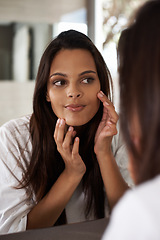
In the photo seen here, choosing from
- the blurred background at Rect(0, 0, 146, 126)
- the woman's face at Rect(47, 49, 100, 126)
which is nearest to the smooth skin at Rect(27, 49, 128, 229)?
the woman's face at Rect(47, 49, 100, 126)

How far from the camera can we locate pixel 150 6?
0.39 meters

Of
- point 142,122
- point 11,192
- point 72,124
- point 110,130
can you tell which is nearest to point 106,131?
point 110,130

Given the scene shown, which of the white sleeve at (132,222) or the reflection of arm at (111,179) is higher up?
the white sleeve at (132,222)

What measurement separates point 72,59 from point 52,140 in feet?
0.95

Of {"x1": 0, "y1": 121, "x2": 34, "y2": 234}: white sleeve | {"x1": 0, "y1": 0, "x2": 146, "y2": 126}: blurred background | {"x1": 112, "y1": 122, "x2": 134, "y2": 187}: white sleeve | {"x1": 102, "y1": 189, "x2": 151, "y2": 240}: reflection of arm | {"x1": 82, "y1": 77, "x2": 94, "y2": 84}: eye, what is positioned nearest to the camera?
{"x1": 102, "y1": 189, "x2": 151, "y2": 240}: reflection of arm

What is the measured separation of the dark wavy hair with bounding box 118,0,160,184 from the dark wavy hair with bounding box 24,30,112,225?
1.99 feet

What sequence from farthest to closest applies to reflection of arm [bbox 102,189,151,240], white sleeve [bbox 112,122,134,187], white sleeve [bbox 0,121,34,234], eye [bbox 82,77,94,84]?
white sleeve [bbox 112,122,134,187] < eye [bbox 82,77,94,84] < white sleeve [bbox 0,121,34,234] < reflection of arm [bbox 102,189,151,240]

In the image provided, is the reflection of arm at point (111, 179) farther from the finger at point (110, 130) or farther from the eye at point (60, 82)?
the eye at point (60, 82)

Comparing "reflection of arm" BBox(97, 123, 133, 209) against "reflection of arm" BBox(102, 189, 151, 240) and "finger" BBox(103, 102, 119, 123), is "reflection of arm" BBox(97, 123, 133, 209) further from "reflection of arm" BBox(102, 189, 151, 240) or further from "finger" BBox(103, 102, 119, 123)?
"reflection of arm" BBox(102, 189, 151, 240)

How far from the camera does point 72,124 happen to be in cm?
99

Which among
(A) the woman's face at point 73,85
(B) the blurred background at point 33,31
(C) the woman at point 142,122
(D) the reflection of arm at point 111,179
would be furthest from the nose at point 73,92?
(B) the blurred background at point 33,31

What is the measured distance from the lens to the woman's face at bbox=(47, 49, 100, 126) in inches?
37.4

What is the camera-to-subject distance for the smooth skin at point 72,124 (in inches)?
37.0

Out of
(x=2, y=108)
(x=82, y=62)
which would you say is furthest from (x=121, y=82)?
(x=2, y=108)
